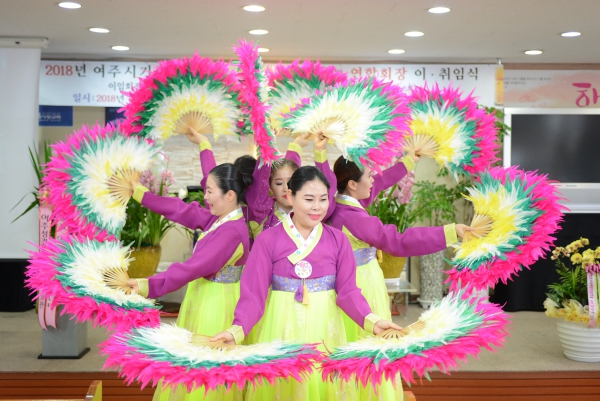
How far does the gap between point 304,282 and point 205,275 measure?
1.52ft

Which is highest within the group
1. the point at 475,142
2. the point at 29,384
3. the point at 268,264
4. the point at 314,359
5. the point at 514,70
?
the point at 514,70

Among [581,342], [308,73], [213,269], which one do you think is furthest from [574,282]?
[213,269]

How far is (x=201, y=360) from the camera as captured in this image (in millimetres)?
2059

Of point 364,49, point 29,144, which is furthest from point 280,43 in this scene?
point 29,144

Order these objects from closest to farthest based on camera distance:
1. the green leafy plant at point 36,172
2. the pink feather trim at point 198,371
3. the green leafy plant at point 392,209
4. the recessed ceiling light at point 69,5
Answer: the pink feather trim at point 198,371
the recessed ceiling light at point 69,5
the green leafy plant at point 36,172
the green leafy plant at point 392,209

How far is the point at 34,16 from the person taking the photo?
209 inches

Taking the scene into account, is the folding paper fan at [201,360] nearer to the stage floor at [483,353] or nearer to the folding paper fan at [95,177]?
the folding paper fan at [95,177]

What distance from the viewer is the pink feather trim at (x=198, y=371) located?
201 centimetres

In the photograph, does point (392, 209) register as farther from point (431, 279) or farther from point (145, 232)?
point (145, 232)

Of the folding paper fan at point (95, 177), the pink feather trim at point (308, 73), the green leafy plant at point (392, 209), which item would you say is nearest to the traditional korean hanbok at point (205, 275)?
the folding paper fan at point (95, 177)

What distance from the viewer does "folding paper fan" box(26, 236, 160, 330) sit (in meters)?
2.49

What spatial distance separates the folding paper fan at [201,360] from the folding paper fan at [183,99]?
3.78 ft

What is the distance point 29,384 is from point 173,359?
2720 mm

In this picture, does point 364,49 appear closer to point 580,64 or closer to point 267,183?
point 580,64
